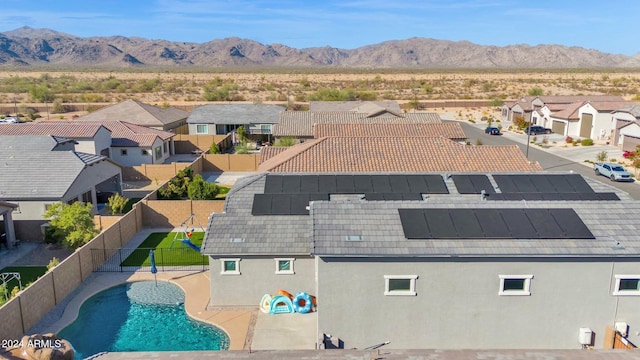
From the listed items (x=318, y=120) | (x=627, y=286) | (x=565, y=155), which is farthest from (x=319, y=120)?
(x=627, y=286)

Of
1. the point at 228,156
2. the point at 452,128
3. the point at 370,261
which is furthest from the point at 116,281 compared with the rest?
the point at 452,128

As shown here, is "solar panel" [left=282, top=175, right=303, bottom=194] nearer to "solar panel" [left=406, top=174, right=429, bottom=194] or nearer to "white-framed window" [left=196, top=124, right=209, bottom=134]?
"solar panel" [left=406, top=174, right=429, bottom=194]

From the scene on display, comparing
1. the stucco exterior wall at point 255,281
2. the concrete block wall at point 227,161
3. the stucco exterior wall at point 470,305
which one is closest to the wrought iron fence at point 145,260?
the stucco exterior wall at point 255,281

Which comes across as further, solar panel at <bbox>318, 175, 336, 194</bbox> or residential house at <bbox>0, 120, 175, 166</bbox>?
residential house at <bbox>0, 120, 175, 166</bbox>

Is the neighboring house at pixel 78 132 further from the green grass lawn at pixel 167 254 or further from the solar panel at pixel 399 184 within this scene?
the solar panel at pixel 399 184

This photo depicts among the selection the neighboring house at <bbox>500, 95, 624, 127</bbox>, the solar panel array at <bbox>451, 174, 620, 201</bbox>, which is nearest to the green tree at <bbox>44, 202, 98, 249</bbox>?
the solar panel array at <bbox>451, 174, 620, 201</bbox>

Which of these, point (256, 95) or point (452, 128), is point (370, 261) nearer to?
point (452, 128)
